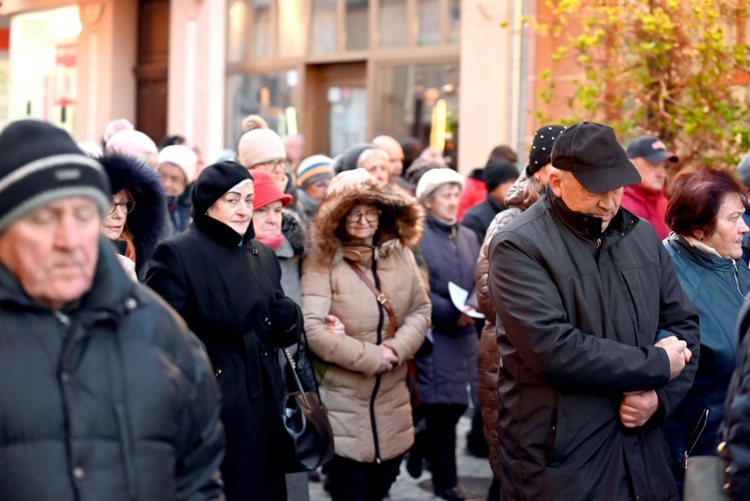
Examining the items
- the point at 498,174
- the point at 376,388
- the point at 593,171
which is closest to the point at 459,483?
the point at 376,388

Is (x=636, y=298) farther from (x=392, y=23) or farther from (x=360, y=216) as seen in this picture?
(x=392, y=23)

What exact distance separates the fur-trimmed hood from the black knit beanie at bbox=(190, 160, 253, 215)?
41.0 inches

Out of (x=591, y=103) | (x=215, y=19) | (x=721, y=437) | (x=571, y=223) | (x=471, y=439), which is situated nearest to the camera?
(x=721, y=437)

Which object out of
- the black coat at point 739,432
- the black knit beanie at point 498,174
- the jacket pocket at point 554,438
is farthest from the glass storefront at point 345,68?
the black coat at point 739,432

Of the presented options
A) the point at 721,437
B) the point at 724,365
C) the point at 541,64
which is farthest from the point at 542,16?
the point at 721,437

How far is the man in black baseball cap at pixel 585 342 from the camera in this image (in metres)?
4.30

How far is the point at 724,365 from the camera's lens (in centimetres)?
503

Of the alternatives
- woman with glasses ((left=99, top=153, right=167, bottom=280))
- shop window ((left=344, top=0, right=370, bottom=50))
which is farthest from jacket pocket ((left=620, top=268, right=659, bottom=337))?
shop window ((left=344, top=0, right=370, bottom=50))

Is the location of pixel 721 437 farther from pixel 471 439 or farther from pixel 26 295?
pixel 471 439

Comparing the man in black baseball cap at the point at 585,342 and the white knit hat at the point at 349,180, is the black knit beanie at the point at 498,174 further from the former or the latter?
the man in black baseball cap at the point at 585,342

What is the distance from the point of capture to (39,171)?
2.74m

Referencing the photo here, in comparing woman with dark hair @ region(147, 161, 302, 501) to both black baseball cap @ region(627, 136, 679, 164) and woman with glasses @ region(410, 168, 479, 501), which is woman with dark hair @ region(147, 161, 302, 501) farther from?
black baseball cap @ region(627, 136, 679, 164)

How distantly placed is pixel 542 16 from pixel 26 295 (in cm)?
959

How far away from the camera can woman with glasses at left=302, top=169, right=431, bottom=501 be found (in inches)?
253
